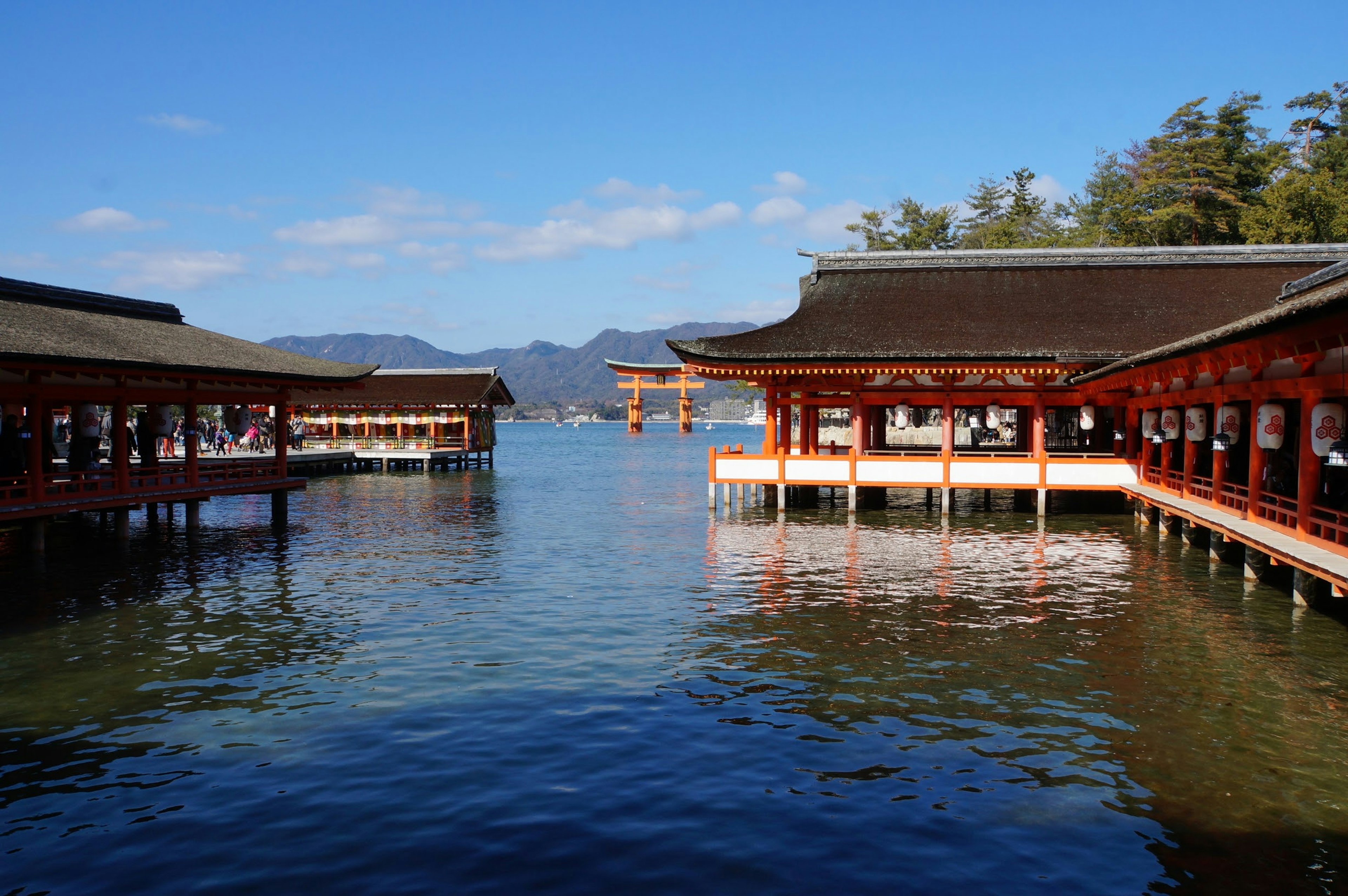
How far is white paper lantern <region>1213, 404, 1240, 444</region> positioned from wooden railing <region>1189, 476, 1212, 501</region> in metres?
1.63

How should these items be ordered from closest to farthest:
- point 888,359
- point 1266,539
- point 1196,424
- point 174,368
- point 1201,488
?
point 1266,539
point 1201,488
point 1196,424
point 174,368
point 888,359

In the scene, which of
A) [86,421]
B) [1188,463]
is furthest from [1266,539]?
[86,421]

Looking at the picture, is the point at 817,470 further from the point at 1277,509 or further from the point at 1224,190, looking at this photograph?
the point at 1224,190

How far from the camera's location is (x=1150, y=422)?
25.7 meters

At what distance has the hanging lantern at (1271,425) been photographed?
16438 mm

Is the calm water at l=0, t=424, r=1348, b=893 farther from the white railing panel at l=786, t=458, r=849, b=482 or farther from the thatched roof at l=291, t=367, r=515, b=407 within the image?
the thatched roof at l=291, t=367, r=515, b=407

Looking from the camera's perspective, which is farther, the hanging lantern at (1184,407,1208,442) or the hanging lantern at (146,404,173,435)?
the hanging lantern at (146,404,173,435)

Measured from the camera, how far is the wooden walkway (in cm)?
1277

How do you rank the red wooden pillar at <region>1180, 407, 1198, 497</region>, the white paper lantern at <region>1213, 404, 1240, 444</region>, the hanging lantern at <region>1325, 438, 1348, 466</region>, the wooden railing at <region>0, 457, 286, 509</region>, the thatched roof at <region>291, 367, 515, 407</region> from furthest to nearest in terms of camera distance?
the thatched roof at <region>291, 367, 515, 407</region>, the red wooden pillar at <region>1180, 407, 1198, 497</region>, the wooden railing at <region>0, 457, 286, 509</region>, the white paper lantern at <region>1213, 404, 1240, 444</region>, the hanging lantern at <region>1325, 438, 1348, 466</region>

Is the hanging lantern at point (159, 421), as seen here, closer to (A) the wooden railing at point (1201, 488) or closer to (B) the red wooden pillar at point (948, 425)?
(B) the red wooden pillar at point (948, 425)

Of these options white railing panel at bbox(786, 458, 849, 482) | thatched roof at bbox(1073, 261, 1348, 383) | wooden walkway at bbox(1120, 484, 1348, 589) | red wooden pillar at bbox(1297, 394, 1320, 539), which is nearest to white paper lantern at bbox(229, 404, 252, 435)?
white railing panel at bbox(786, 458, 849, 482)

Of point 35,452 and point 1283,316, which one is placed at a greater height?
point 1283,316

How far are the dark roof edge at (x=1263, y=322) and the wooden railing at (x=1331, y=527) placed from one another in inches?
108

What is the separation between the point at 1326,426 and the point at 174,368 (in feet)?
72.1
